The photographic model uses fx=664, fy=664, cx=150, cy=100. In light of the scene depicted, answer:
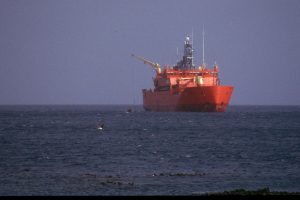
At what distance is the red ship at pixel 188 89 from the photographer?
12912 cm

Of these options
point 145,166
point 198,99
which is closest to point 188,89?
point 198,99

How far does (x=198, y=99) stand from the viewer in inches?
5153

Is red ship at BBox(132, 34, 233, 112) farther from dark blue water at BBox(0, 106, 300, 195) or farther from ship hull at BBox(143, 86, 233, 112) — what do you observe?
dark blue water at BBox(0, 106, 300, 195)

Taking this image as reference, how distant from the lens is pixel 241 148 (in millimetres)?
55719

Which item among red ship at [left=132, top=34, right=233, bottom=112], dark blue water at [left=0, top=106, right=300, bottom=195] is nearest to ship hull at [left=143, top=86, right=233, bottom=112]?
red ship at [left=132, top=34, right=233, bottom=112]

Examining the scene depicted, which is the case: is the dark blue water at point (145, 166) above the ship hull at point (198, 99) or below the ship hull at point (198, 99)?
below

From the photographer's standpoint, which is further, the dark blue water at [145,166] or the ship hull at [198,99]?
the ship hull at [198,99]

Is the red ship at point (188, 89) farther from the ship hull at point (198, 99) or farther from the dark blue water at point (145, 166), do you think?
the dark blue water at point (145, 166)

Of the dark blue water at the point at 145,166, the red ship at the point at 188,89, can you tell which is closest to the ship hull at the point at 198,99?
the red ship at the point at 188,89

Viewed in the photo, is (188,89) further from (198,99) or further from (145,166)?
(145,166)

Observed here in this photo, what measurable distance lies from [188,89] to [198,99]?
2949 millimetres

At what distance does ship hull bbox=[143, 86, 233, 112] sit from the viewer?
127438 mm

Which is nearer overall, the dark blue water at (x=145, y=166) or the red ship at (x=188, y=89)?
the dark blue water at (x=145, y=166)
